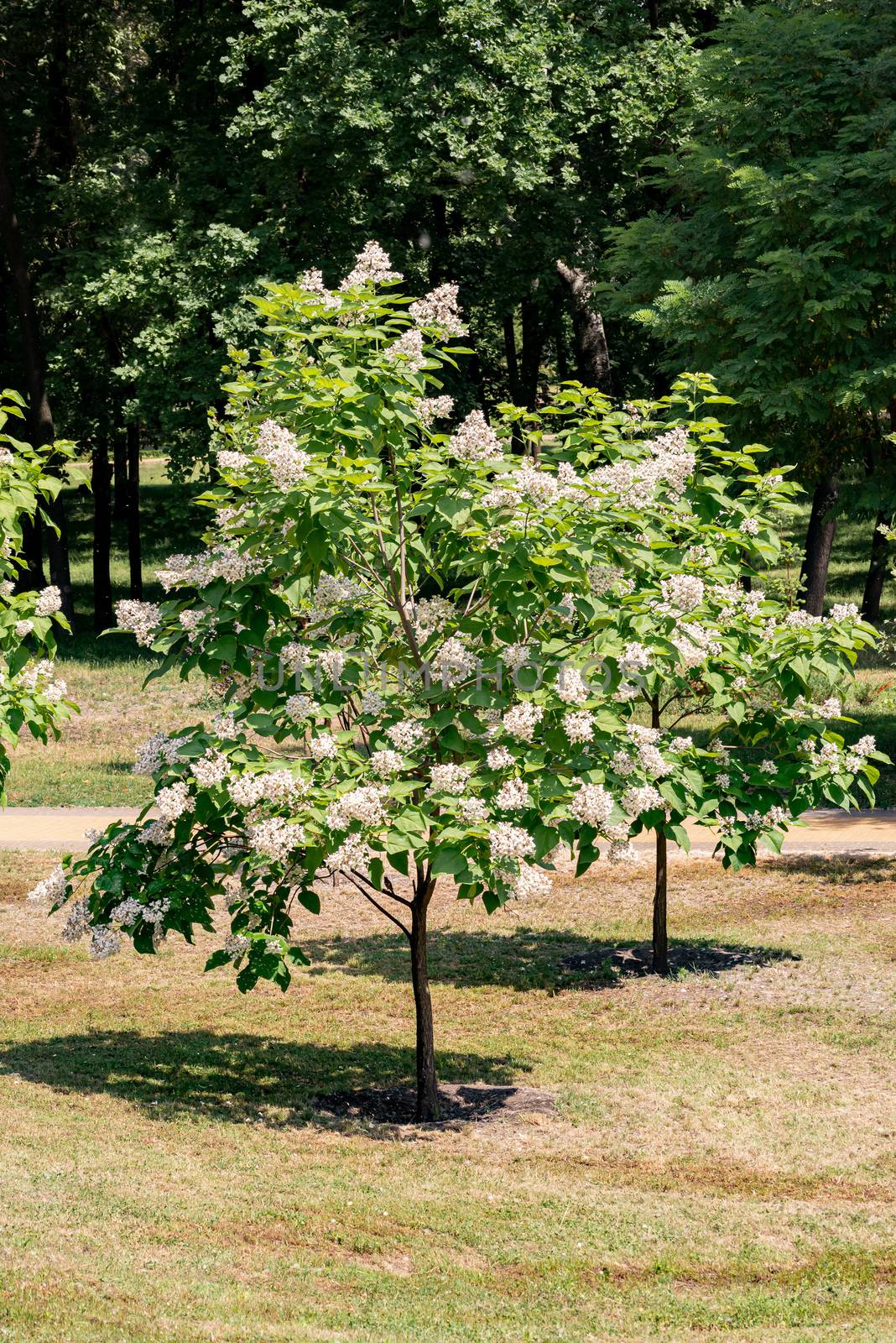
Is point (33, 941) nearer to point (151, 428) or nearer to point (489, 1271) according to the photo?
point (489, 1271)

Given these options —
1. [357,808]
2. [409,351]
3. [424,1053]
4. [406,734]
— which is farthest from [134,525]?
[357,808]

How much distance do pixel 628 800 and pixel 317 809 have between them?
1.74 metres

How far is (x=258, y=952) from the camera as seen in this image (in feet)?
27.3

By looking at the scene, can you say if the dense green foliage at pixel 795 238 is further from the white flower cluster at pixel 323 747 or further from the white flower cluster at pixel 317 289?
the white flower cluster at pixel 323 747

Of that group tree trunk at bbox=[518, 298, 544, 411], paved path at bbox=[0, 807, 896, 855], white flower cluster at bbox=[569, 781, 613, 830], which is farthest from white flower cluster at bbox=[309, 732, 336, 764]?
tree trunk at bbox=[518, 298, 544, 411]

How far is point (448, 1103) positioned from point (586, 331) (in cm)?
2114

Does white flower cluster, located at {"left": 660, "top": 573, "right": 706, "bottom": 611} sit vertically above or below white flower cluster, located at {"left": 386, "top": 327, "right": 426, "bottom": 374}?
below

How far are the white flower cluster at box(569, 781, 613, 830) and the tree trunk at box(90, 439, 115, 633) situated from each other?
28.5 m

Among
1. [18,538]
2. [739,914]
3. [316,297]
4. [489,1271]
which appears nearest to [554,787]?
[489,1271]

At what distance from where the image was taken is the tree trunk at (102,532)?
34938mm

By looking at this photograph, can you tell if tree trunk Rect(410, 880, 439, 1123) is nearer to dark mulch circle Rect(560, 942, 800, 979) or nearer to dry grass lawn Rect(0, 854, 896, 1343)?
dry grass lawn Rect(0, 854, 896, 1343)

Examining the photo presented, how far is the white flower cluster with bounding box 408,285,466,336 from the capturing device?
8312mm

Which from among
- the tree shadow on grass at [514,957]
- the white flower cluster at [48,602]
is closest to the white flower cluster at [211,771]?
the white flower cluster at [48,602]

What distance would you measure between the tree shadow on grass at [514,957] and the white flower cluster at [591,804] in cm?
544
